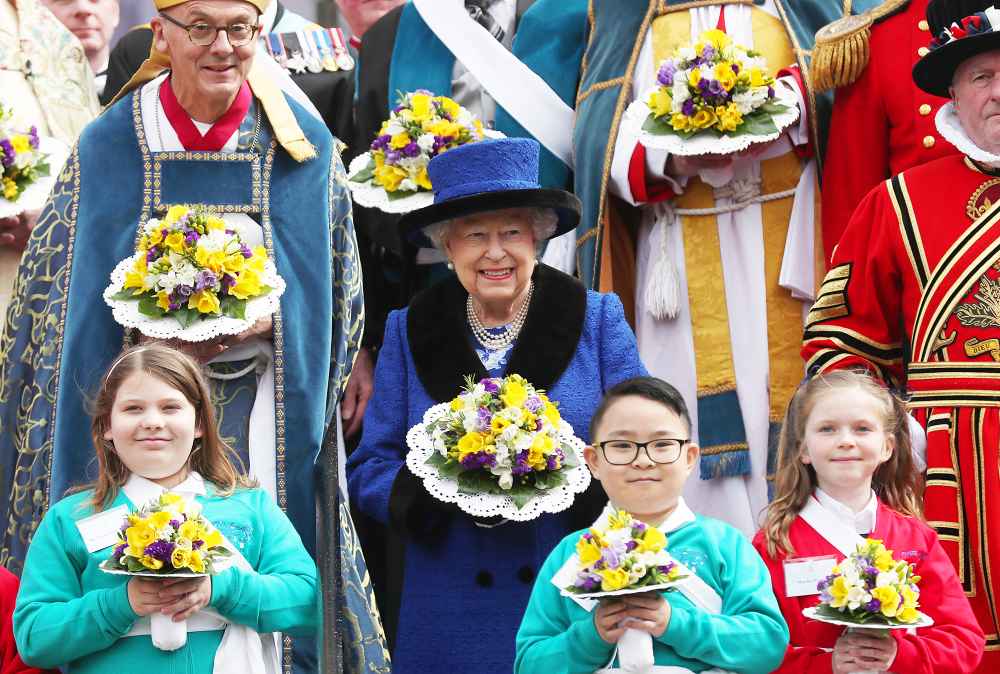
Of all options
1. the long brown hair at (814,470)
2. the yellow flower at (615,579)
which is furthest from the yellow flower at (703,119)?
the yellow flower at (615,579)

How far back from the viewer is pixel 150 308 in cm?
634

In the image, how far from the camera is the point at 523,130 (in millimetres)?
8148

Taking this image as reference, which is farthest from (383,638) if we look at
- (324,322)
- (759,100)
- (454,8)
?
(454,8)

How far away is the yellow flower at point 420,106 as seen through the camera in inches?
308

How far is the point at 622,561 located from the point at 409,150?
10.6 feet

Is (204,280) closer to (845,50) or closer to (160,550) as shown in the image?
(160,550)

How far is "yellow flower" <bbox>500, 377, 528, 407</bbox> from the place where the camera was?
5648 millimetres

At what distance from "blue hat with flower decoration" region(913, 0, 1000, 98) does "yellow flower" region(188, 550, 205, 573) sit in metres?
2.68

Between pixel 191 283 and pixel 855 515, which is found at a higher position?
pixel 191 283

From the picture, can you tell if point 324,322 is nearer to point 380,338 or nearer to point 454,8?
point 380,338

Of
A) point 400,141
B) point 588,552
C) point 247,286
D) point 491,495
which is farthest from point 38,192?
point 588,552

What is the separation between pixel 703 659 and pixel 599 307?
1532 millimetres

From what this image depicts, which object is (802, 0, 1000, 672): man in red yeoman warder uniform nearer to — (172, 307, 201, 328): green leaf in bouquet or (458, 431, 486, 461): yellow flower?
(458, 431, 486, 461): yellow flower

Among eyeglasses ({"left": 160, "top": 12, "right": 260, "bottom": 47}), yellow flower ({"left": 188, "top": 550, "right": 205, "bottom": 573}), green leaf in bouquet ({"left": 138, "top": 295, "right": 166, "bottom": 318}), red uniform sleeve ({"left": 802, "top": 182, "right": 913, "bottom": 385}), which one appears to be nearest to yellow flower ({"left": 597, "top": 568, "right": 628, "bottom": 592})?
yellow flower ({"left": 188, "top": 550, "right": 205, "bottom": 573})
